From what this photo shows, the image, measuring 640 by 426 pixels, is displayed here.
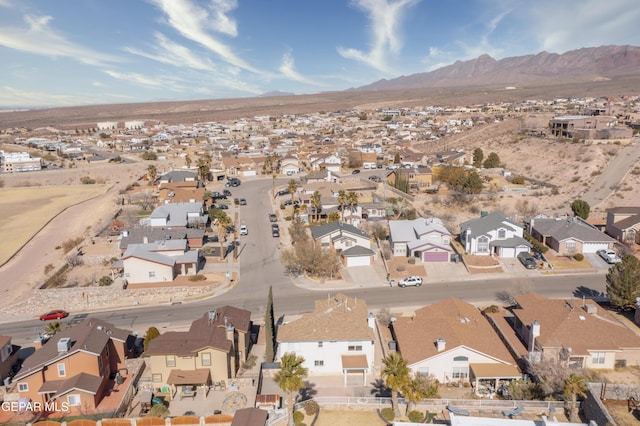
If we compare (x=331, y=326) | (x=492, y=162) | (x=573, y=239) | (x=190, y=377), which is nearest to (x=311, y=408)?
(x=331, y=326)

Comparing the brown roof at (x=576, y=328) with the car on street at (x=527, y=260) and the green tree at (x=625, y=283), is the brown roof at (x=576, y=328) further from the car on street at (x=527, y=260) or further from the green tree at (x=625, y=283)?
the car on street at (x=527, y=260)

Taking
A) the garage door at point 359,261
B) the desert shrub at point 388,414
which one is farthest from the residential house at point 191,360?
the garage door at point 359,261

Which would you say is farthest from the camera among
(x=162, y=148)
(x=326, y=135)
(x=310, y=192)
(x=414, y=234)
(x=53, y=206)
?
(x=326, y=135)

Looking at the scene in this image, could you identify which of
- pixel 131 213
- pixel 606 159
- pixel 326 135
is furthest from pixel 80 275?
pixel 326 135

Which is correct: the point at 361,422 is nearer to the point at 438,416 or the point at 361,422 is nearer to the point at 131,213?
the point at 438,416

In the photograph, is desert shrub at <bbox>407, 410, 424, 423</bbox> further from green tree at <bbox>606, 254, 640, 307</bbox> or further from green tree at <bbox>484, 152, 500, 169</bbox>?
green tree at <bbox>484, 152, 500, 169</bbox>

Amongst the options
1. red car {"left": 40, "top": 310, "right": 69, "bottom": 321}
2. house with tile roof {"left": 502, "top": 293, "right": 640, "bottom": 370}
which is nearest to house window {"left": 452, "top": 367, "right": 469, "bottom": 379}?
house with tile roof {"left": 502, "top": 293, "right": 640, "bottom": 370}
